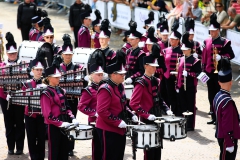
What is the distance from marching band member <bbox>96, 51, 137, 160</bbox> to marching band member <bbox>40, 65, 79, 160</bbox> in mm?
496

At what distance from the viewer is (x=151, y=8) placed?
855 inches

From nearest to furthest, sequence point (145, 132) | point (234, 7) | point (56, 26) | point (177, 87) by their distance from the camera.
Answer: point (145, 132), point (177, 87), point (234, 7), point (56, 26)

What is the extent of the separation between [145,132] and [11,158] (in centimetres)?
328

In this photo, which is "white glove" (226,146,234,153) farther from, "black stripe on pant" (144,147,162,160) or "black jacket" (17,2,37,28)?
"black jacket" (17,2,37,28)

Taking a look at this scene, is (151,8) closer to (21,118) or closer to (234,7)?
(234,7)

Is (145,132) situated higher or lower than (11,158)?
higher

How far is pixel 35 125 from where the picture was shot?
10.8 metres

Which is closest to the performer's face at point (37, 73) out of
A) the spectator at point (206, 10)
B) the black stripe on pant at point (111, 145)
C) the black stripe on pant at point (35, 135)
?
the black stripe on pant at point (35, 135)

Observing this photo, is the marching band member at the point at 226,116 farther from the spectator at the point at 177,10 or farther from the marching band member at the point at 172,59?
the spectator at the point at 177,10

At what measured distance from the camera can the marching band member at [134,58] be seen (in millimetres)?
13466

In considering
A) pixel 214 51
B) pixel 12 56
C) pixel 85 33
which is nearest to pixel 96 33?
pixel 85 33

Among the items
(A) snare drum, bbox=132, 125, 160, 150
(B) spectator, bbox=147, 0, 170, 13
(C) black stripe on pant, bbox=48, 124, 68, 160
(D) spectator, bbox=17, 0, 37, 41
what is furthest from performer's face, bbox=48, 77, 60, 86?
(B) spectator, bbox=147, 0, 170, 13

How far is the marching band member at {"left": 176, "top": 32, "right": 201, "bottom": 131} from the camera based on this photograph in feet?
42.7

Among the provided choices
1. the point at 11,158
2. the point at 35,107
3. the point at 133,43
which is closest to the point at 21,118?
the point at 11,158
